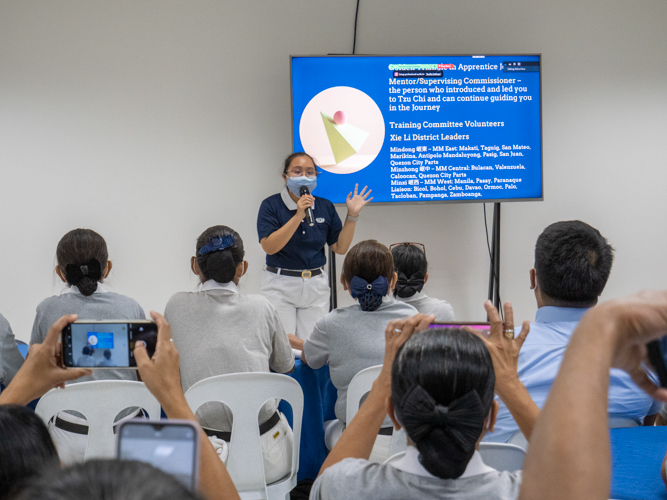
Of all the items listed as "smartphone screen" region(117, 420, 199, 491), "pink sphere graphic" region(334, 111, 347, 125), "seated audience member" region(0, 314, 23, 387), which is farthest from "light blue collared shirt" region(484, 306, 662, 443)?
"pink sphere graphic" region(334, 111, 347, 125)

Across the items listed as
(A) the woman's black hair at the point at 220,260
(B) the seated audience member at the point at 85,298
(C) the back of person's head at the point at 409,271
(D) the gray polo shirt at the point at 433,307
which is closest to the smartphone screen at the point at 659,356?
(A) the woman's black hair at the point at 220,260

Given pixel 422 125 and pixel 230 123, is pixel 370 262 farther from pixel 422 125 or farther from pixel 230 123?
pixel 230 123

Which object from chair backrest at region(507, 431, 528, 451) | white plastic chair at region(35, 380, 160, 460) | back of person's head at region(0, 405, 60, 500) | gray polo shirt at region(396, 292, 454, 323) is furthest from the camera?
gray polo shirt at region(396, 292, 454, 323)

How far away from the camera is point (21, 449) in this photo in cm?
62

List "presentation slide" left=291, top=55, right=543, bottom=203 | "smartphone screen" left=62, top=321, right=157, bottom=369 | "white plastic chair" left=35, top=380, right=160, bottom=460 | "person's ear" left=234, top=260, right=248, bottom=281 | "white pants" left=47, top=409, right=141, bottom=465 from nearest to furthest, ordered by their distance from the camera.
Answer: "smartphone screen" left=62, top=321, right=157, bottom=369 → "white plastic chair" left=35, top=380, right=160, bottom=460 → "white pants" left=47, top=409, right=141, bottom=465 → "person's ear" left=234, top=260, right=248, bottom=281 → "presentation slide" left=291, top=55, right=543, bottom=203

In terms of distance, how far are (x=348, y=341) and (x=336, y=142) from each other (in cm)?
206

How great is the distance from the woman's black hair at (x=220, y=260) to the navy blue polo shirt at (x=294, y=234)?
1192 mm

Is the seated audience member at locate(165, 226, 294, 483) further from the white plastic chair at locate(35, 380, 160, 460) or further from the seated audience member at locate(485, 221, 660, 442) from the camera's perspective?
the seated audience member at locate(485, 221, 660, 442)

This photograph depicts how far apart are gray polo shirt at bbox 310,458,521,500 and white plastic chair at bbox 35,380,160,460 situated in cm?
101

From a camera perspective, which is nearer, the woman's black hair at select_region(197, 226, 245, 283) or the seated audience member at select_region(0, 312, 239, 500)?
the seated audience member at select_region(0, 312, 239, 500)

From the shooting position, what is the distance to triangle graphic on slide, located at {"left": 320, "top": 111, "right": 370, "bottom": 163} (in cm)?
376

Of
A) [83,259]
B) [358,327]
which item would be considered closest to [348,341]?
[358,327]

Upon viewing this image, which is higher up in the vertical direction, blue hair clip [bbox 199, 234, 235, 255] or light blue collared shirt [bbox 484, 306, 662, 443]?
blue hair clip [bbox 199, 234, 235, 255]

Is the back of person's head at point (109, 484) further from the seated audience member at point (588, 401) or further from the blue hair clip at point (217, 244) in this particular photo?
the blue hair clip at point (217, 244)
